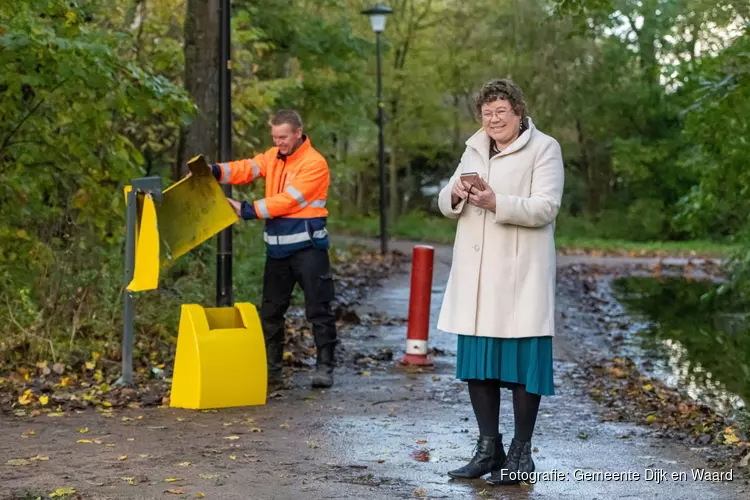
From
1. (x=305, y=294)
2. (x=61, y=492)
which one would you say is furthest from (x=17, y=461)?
(x=305, y=294)

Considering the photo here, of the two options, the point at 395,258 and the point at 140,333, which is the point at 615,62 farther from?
the point at 140,333

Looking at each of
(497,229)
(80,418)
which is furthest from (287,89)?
(497,229)

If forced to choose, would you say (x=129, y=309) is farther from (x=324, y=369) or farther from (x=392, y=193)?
(x=392, y=193)

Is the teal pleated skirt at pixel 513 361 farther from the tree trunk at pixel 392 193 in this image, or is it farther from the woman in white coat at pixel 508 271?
the tree trunk at pixel 392 193

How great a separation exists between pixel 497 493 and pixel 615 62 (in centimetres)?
3763

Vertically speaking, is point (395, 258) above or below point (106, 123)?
below

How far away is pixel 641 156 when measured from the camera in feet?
137

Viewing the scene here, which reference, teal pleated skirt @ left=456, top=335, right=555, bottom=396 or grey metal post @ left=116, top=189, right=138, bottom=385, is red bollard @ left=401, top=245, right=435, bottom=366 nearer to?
grey metal post @ left=116, top=189, right=138, bottom=385

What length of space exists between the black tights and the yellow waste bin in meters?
2.37

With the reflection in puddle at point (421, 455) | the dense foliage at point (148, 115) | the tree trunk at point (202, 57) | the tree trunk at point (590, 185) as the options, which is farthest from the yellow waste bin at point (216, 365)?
the tree trunk at point (590, 185)

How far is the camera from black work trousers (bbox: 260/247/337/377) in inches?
363

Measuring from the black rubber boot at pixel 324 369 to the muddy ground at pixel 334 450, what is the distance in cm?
14

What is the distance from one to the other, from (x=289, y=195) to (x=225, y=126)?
94cm

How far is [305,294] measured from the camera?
370 inches
